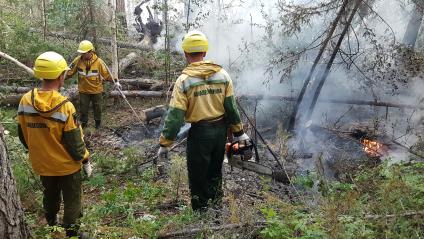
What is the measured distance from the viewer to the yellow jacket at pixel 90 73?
7.93 metres

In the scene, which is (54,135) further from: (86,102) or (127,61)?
(127,61)

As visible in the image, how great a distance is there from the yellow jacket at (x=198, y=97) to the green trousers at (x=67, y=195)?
1.07 meters

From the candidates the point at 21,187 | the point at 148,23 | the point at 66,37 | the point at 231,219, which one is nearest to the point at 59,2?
the point at 66,37

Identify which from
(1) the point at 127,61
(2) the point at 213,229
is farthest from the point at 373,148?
(1) the point at 127,61

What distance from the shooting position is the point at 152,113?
9.12m

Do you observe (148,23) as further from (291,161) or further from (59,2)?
(291,161)

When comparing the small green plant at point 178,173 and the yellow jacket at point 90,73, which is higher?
the yellow jacket at point 90,73

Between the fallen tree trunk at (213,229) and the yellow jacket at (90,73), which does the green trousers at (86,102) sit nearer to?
the yellow jacket at (90,73)

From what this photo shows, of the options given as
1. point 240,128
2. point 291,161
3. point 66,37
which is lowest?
point 291,161

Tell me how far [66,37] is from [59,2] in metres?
1.82

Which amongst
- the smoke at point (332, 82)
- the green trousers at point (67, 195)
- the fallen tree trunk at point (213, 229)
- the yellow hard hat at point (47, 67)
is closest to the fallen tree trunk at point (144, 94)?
the smoke at point (332, 82)

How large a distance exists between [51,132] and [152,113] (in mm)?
5562

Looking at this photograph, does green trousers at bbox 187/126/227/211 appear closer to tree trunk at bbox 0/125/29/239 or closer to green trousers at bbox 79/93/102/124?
tree trunk at bbox 0/125/29/239

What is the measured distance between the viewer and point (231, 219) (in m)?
3.53
